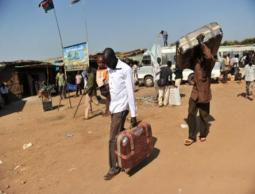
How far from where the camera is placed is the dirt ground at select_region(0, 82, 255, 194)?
3861 mm

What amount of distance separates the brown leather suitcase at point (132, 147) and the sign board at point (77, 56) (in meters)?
8.86

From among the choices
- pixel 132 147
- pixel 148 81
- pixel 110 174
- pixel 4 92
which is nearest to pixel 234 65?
pixel 148 81

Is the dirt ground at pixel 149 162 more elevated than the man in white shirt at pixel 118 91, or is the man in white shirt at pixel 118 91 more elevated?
the man in white shirt at pixel 118 91

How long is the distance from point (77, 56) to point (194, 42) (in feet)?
28.7

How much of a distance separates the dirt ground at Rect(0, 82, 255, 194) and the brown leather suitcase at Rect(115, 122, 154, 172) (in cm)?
21

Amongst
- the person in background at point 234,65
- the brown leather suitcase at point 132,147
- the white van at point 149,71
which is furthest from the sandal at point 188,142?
the person in background at point 234,65

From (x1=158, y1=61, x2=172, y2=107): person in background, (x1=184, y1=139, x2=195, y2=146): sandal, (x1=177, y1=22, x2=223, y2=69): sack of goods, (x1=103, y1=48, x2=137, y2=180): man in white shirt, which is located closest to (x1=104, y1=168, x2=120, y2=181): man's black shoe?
(x1=103, y1=48, x2=137, y2=180): man in white shirt

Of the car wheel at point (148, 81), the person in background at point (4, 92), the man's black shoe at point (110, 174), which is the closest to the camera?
the man's black shoe at point (110, 174)

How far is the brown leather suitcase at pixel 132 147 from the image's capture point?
13.3ft

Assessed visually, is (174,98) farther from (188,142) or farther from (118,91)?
(118,91)

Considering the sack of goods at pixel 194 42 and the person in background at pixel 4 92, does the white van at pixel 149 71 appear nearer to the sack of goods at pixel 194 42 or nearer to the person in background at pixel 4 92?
the person in background at pixel 4 92

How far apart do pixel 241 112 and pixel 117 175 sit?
15.7 feet

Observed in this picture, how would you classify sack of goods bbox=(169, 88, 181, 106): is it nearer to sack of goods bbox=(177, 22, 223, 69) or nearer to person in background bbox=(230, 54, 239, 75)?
sack of goods bbox=(177, 22, 223, 69)

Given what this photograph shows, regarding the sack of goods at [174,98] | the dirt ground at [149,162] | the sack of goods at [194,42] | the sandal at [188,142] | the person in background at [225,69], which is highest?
the sack of goods at [194,42]
